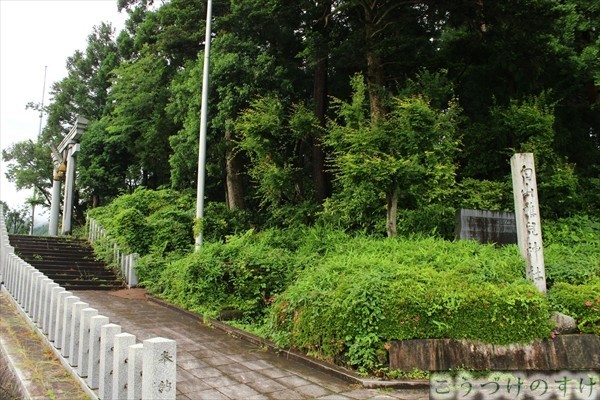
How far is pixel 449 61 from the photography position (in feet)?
53.2

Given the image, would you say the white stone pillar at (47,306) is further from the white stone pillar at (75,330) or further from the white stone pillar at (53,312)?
the white stone pillar at (75,330)

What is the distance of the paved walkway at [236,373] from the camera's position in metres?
4.91

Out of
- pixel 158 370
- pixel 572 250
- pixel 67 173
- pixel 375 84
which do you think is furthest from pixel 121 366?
pixel 67 173

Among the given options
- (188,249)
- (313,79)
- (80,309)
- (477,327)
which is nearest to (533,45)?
(313,79)

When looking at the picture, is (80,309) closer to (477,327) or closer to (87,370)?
(87,370)

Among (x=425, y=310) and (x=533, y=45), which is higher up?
(x=533, y=45)

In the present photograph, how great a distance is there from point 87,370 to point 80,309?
0.67 meters

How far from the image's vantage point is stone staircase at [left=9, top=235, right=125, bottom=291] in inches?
496

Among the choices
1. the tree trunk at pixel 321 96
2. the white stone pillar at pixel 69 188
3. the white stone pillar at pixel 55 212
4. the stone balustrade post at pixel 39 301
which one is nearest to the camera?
the stone balustrade post at pixel 39 301

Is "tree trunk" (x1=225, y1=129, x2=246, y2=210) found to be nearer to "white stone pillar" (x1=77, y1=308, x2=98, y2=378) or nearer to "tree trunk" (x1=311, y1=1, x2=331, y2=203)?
"tree trunk" (x1=311, y1=1, x2=331, y2=203)

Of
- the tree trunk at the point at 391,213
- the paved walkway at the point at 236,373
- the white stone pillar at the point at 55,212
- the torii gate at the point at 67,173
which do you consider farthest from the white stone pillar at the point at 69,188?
the tree trunk at the point at 391,213

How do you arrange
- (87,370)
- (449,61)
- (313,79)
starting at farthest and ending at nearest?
1. (313,79)
2. (449,61)
3. (87,370)

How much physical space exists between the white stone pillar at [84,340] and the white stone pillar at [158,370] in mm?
1601

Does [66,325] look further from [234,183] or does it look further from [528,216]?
[234,183]
